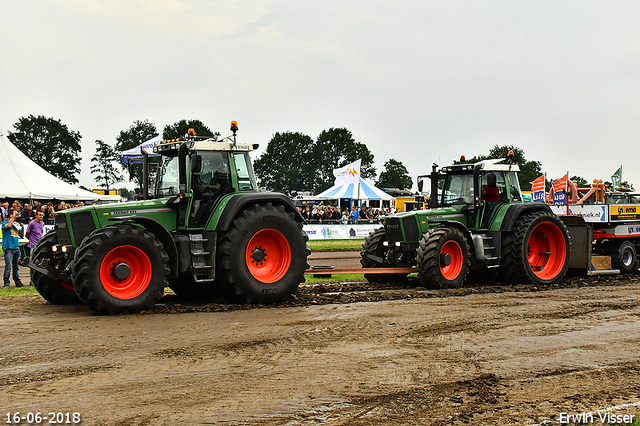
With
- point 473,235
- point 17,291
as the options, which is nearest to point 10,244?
point 17,291

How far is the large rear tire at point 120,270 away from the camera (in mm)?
8070

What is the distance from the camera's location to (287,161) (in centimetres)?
9525

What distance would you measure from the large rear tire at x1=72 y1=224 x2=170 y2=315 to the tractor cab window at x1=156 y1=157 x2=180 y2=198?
1096 millimetres

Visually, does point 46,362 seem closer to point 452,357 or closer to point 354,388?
point 354,388

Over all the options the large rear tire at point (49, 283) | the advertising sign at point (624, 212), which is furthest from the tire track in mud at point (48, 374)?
the advertising sign at point (624, 212)

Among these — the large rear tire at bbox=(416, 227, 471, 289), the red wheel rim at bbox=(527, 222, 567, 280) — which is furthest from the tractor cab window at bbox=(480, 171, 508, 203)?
the large rear tire at bbox=(416, 227, 471, 289)

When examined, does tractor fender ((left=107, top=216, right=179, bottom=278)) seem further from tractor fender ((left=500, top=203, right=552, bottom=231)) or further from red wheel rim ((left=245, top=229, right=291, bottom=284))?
tractor fender ((left=500, top=203, right=552, bottom=231))

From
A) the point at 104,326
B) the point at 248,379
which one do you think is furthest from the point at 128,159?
the point at 248,379

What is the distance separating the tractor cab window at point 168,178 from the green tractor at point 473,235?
4.17m

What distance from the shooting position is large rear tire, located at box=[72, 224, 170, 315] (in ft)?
26.5

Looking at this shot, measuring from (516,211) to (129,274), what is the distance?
23.8ft

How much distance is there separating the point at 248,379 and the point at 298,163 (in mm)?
90067

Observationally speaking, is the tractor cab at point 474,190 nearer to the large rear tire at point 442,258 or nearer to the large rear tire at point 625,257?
the large rear tire at point 442,258

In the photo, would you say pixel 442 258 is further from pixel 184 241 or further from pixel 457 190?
pixel 184 241
